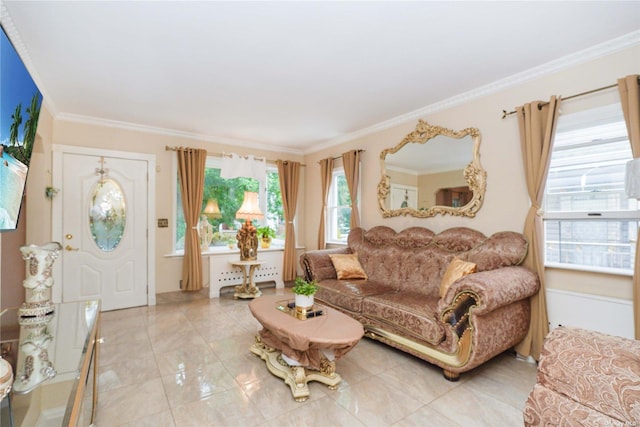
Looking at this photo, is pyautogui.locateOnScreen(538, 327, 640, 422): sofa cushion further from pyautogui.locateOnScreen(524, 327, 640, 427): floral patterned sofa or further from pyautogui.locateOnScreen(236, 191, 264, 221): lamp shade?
pyautogui.locateOnScreen(236, 191, 264, 221): lamp shade

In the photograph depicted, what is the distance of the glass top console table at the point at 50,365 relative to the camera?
96 centimetres

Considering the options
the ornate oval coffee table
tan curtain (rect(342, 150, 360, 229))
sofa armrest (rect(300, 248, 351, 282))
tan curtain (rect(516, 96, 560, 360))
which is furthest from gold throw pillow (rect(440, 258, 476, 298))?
tan curtain (rect(342, 150, 360, 229))

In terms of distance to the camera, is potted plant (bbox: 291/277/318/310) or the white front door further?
the white front door

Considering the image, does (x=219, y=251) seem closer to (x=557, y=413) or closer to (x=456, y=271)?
(x=456, y=271)

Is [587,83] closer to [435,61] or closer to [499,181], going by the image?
[499,181]

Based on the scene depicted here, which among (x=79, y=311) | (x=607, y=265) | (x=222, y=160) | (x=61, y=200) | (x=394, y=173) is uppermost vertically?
(x=222, y=160)

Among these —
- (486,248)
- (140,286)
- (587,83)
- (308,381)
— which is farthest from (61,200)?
(587,83)

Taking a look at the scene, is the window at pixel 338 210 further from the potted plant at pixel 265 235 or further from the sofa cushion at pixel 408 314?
the sofa cushion at pixel 408 314

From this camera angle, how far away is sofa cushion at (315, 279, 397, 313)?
10.2 feet

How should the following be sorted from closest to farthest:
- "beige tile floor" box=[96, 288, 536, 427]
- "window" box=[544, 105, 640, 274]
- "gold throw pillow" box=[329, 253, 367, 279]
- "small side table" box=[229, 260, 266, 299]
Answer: "beige tile floor" box=[96, 288, 536, 427], "window" box=[544, 105, 640, 274], "gold throw pillow" box=[329, 253, 367, 279], "small side table" box=[229, 260, 266, 299]

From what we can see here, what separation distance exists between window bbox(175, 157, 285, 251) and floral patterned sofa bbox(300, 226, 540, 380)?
76.6 inches

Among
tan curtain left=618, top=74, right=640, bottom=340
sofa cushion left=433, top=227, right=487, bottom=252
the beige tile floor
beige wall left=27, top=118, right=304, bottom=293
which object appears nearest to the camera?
the beige tile floor

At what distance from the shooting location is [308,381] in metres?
2.23

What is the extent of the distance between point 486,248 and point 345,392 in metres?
1.82
